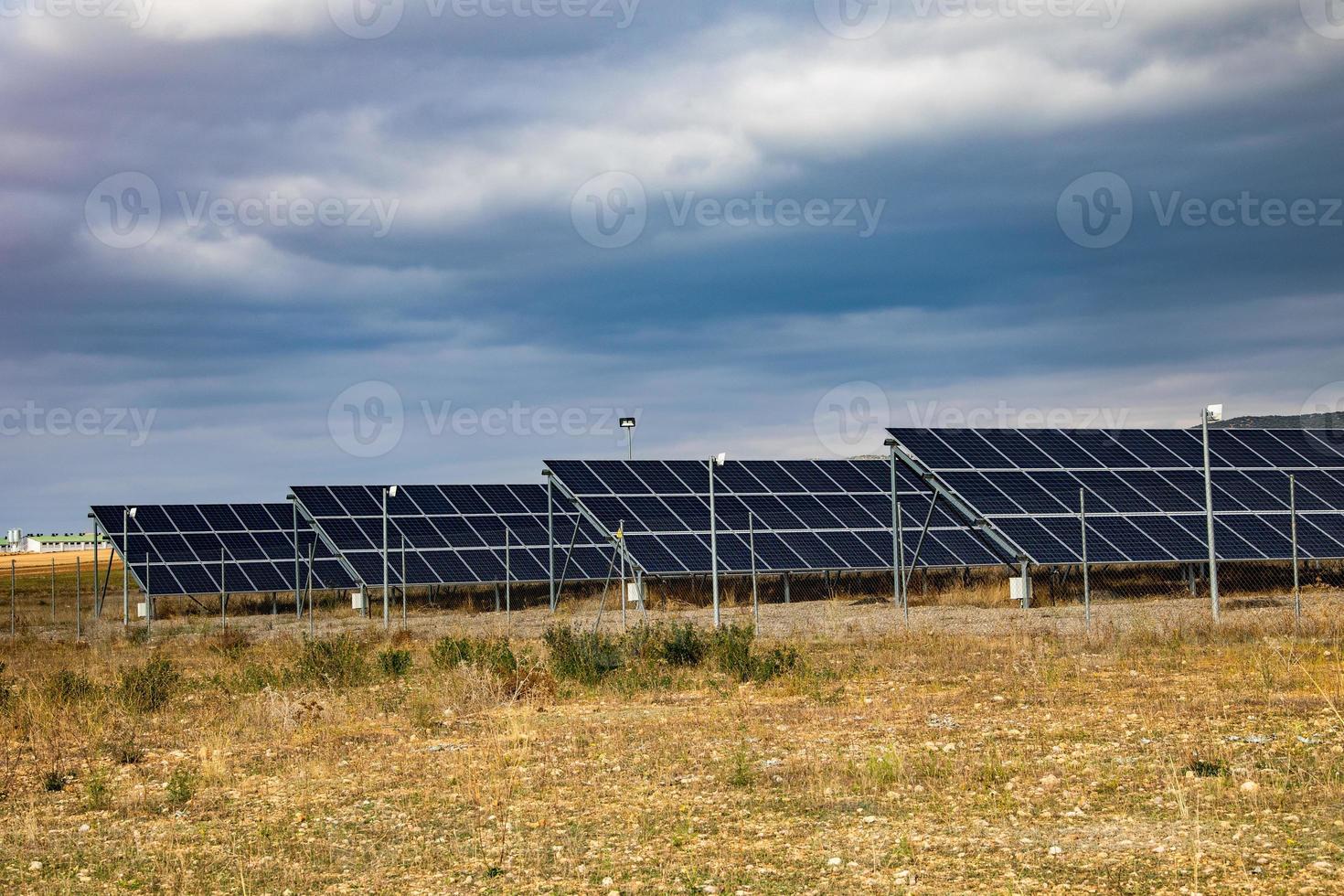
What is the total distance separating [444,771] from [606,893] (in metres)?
4.88

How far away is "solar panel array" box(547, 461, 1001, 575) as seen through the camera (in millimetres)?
35781

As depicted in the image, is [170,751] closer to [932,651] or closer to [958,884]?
[958,884]

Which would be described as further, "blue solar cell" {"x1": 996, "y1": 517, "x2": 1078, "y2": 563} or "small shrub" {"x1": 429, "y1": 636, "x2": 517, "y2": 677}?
"blue solar cell" {"x1": 996, "y1": 517, "x2": 1078, "y2": 563}

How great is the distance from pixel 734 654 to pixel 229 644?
13.8 meters

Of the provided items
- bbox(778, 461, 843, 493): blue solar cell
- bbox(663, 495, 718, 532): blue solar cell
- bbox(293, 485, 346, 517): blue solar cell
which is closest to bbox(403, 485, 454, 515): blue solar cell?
bbox(293, 485, 346, 517): blue solar cell

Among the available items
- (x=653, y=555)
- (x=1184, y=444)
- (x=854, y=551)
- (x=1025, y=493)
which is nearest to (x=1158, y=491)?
(x=1025, y=493)

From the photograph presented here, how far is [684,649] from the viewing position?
21.3 metres

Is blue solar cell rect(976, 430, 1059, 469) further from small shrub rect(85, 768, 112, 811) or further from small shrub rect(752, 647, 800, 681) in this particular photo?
small shrub rect(85, 768, 112, 811)

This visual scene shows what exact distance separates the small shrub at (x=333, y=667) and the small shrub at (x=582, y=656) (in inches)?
126

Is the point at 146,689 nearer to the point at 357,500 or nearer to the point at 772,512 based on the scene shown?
the point at 772,512

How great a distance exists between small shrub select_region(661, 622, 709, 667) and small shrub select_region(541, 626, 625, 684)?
0.78 m

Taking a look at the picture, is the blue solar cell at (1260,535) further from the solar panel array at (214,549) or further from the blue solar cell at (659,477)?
the solar panel array at (214,549)

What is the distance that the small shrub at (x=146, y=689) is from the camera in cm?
1800

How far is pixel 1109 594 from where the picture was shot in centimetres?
3584
